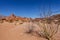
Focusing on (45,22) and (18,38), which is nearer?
(18,38)

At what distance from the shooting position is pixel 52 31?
8484mm

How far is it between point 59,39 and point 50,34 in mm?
689

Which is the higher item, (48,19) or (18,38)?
(48,19)

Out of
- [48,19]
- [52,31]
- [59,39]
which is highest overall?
[48,19]

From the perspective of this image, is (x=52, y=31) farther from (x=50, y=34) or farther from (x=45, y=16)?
(x=45, y=16)

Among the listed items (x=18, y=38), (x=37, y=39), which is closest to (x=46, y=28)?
(x=37, y=39)

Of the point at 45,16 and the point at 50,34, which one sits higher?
the point at 45,16

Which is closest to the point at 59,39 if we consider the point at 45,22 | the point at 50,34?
the point at 50,34

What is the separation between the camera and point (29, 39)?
27.3 ft

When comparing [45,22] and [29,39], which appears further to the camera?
[45,22]

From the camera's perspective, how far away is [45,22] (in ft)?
29.7

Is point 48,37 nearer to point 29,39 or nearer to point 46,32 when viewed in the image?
point 46,32

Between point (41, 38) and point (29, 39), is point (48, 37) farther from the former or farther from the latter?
point (29, 39)

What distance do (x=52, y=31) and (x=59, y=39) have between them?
71 cm
